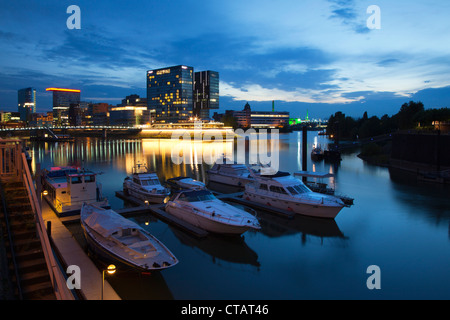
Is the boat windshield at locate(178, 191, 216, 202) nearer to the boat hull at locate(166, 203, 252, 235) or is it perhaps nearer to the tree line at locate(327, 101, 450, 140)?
the boat hull at locate(166, 203, 252, 235)

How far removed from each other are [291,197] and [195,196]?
6458 mm

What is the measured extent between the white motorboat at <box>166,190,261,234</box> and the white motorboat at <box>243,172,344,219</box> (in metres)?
4.77

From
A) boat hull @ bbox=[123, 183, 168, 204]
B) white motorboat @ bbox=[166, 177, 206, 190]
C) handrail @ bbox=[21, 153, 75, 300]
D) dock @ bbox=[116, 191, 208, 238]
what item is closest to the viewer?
handrail @ bbox=[21, 153, 75, 300]

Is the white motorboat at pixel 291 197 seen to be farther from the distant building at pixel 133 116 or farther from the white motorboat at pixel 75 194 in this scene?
the distant building at pixel 133 116

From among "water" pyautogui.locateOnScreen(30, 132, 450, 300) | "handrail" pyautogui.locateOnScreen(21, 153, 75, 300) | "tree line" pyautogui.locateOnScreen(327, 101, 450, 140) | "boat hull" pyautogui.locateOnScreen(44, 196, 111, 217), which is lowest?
"water" pyautogui.locateOnScreen(30, 132, 450, 300)

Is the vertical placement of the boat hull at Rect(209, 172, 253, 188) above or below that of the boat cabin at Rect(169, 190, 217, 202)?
below

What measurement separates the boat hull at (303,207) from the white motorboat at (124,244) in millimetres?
10471

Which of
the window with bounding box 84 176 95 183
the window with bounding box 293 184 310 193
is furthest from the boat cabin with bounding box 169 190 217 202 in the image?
the window with bounding box 293 184 310 193

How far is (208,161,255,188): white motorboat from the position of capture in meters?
30.9

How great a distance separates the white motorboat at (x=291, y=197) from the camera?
1931 cm

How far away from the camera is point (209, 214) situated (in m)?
16.6

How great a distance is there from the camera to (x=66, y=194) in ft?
63.0
